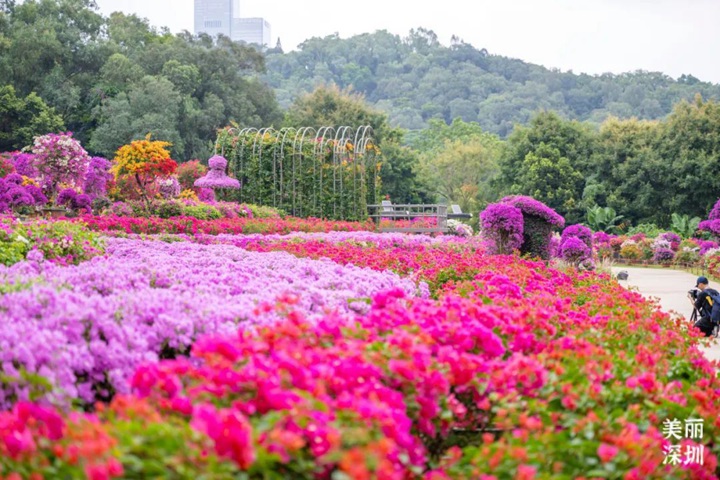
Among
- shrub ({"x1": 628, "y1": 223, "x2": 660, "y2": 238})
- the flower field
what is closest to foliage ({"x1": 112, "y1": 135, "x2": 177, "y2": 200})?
the flower field

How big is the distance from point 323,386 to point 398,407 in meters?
0.25

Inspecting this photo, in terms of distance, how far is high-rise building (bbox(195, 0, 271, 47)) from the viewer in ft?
354

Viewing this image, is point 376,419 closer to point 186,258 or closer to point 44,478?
point 44,478

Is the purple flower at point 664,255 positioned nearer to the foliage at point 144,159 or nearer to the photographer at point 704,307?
the foliage at point 144,159

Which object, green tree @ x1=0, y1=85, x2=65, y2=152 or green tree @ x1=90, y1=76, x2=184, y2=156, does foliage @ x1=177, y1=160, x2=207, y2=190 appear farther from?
green tree @ x1=0, y1=85, x2=65, y2=152

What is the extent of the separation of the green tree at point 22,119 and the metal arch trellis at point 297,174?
537 inches

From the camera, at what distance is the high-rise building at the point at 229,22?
354 ft

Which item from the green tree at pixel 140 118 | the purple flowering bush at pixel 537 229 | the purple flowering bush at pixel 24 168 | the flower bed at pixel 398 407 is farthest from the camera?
the green tree at pixel 140 118

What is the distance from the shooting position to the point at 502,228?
12.5 metres

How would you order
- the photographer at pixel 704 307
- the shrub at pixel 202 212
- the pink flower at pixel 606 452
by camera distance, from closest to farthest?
the pink flower at pixel 606 452, the photographer at pixel 704 307, the shrub at pixel 202 212

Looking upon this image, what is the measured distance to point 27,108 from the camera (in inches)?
1309

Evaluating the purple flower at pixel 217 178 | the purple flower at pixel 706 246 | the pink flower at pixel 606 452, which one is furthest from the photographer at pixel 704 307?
the purple flower at pixel 706 246

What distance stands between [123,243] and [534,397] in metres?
6.76

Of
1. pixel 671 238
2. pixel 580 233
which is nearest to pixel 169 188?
pixel 580 233
